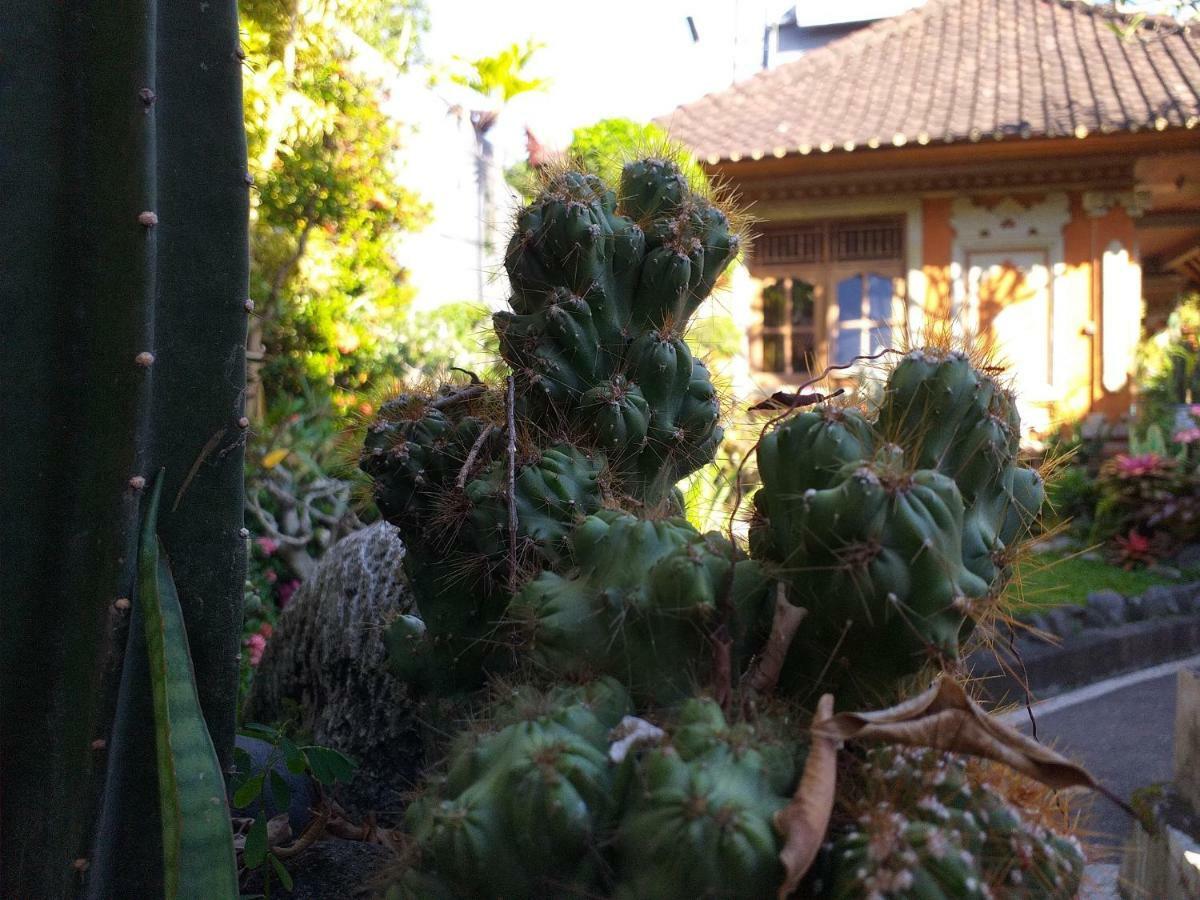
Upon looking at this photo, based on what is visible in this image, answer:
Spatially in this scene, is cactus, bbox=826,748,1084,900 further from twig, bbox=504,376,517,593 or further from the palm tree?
the palm tree

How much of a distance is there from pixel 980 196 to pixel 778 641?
33.1ft

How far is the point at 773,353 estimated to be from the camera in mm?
10945

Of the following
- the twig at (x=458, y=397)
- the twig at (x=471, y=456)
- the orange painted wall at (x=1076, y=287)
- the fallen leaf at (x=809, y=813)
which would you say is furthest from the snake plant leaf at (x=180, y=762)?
the orange painted wall at (x=1076, y=287)

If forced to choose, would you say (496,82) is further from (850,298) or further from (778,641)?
(778,641)

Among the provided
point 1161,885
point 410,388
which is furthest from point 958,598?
point 1161,885

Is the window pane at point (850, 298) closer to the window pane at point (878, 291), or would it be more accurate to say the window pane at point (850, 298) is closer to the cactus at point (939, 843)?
the window pane at point (878, 291)

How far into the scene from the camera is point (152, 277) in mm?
1391

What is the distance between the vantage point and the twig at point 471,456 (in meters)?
1.63

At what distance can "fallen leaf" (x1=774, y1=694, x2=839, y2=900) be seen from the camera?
0.95 meters

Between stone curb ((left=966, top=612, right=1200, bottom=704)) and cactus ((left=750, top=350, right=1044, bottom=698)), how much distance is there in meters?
5.16

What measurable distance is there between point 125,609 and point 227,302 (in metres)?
0.47

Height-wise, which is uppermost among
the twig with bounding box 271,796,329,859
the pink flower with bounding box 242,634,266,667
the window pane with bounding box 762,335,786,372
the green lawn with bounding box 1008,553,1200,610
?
the window pane with bounding box 762,335,786,372

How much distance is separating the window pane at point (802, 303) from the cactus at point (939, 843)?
1002 cm

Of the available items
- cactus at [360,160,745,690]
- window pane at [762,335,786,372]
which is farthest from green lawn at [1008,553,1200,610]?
cactus at [360,160,745,690]
